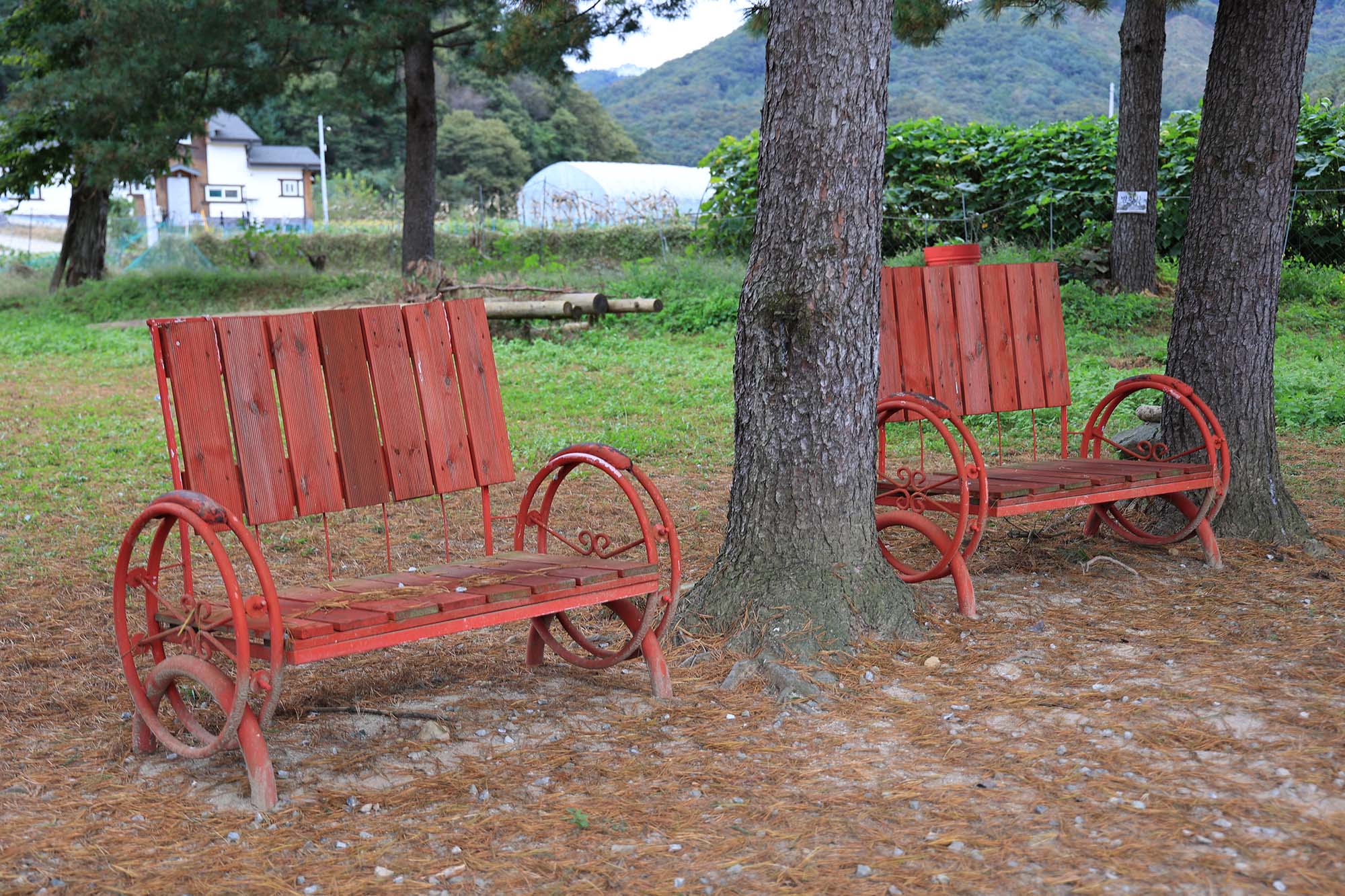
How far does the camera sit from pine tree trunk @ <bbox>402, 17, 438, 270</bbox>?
15992mm

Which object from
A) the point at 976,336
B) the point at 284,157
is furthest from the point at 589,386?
the point at 284,157

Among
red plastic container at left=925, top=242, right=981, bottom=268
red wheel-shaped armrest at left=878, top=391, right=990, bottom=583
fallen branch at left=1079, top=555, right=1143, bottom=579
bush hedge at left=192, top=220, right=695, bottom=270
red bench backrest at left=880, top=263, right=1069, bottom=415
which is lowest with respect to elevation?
fallen branch at left=1079, top=555, right=1143, bottom=579

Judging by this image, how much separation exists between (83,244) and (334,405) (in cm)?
1881

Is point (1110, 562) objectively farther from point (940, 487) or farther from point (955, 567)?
point (955, 567)

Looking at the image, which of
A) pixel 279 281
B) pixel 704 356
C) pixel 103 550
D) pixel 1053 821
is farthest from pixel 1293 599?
pixel 279 281

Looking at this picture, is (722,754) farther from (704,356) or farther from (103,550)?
(704,356)

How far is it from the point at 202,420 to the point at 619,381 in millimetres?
7006

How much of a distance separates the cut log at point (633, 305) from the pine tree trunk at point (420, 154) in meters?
4.17

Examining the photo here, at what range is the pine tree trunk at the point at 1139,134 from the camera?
10.7m

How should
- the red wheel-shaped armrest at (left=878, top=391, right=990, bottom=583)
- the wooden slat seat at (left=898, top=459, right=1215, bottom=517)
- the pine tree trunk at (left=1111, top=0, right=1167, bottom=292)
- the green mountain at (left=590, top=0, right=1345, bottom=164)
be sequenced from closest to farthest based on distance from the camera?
the red wheel-shaped armrest at (left=878, top=391, right=990, bottom=583)
the wooden slat seat at (left=898, top=459, right=1215, bottom=517)
the pine tree trunk at (left=1111, top=0, right=1167, bottom=292)
the green mountain at (left=590, top=0, right=1345, bottom=164)

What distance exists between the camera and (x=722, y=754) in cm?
309

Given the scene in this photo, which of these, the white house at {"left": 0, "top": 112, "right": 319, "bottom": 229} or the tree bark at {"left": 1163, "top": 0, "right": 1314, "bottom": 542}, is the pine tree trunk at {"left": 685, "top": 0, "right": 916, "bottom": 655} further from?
the white house at {"left": 0, "top": 112, "right": 319, "bottom": 229}

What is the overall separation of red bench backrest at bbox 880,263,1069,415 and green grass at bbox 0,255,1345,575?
220cm

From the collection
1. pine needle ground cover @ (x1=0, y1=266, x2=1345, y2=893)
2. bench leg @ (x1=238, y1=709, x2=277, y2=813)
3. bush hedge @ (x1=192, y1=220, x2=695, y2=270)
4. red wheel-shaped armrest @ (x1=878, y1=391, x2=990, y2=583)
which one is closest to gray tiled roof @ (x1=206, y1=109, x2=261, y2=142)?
bush hedge @ (x1=192, y1=220, x2=695, y2=270)
